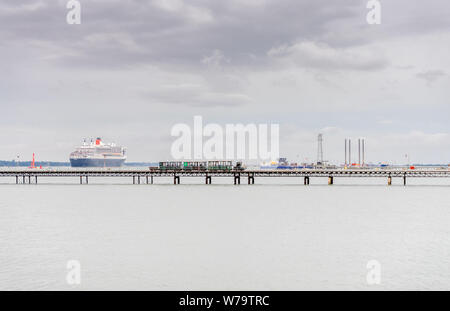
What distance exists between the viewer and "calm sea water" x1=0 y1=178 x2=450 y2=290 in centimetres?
3192

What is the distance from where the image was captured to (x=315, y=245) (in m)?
46.8

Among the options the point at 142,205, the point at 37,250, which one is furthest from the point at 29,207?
the point at 37,250

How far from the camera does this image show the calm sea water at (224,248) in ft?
105

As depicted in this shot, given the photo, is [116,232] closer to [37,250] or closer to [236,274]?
[37,250]

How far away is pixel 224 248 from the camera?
44.1 meters

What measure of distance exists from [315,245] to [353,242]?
15.0ft
